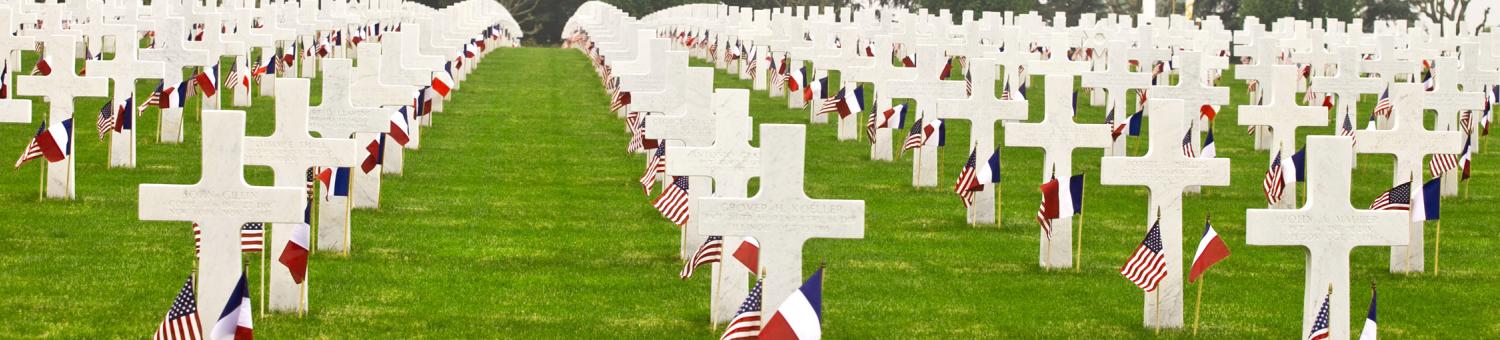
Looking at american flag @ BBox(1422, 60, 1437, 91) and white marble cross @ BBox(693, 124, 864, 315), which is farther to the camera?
american flag @ BBox(1422, 60, 1437, 91)

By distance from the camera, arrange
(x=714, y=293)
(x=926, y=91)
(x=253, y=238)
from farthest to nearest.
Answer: (x=926, y=91) → (x=714, y=293) → (x=253, y=238)

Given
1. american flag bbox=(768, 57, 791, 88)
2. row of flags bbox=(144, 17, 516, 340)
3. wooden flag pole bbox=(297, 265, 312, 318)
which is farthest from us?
american flag bbox=(768, 57, 791, 88)

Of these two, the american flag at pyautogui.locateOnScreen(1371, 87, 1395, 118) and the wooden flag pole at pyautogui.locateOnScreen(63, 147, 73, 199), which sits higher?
the american flag at pyautogui.locateOnScreen(1371, 87, 1395, 118)

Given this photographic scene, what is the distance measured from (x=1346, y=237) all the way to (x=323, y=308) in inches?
258

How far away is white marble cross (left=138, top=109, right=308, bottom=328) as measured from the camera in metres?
12.9

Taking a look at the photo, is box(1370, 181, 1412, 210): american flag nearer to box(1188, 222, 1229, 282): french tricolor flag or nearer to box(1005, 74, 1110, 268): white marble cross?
box(1005, 74, 1110, 268): white marble cross

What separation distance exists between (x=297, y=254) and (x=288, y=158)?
3.17 feet

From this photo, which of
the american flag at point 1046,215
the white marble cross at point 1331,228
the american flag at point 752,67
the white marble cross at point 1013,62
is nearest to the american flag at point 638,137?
the american flag at point 1046,215

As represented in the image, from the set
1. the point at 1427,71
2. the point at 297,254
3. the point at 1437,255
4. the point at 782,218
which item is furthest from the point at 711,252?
the point at 1427,71

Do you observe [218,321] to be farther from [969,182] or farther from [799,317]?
[969,182]

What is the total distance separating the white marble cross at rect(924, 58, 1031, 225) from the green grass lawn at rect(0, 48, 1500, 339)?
27 centimetres

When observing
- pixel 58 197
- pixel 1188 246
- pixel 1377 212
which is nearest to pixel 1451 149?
pixel 1188 246

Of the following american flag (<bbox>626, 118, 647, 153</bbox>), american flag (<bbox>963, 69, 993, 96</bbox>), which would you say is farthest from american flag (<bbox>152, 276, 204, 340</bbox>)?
american flag (<bbox>963, 69, 993, 96</bbox>)

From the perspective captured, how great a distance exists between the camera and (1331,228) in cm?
1354
